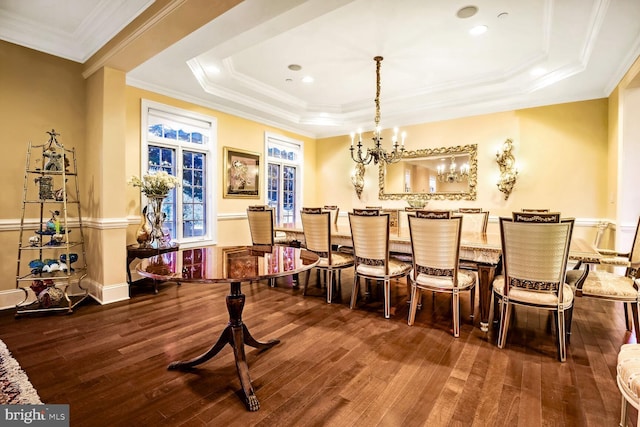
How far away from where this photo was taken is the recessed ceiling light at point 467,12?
9.06ft

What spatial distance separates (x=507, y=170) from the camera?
4875 mm

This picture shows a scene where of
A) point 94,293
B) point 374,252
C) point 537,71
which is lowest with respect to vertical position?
point 94,293

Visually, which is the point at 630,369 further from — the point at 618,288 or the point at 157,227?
the point at 157,227

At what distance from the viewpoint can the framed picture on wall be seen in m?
5.14

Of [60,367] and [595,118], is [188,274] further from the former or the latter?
[595,118]

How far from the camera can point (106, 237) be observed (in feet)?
10.8

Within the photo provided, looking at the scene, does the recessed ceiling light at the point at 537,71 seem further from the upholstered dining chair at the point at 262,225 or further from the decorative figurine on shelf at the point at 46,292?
the decorative figurine on shelf at the point at 46,292

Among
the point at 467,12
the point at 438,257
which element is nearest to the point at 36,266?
the point at 438,257

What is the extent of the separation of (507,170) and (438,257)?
3221 millimetres

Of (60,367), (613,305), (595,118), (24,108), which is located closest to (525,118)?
(595,118)

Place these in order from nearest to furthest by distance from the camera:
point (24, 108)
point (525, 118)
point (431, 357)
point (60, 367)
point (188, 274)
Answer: point (188, 274) < point (60, 367) < point (431, 357) < point (24, 108) < point (525, 118)

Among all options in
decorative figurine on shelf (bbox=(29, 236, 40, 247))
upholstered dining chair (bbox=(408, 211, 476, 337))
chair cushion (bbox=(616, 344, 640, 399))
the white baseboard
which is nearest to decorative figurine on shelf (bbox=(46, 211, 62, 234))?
decorative figurine on shelf (bbox=(29, 236, 40, 247))

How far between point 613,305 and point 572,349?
1.61 m

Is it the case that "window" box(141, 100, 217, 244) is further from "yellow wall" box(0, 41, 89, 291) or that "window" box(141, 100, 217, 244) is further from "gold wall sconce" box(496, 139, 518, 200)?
"gold wall sconce" box(496, 139, 518, 200)
